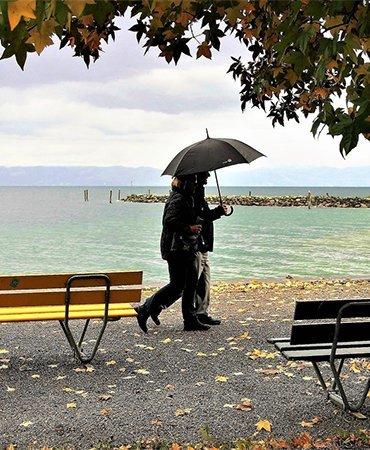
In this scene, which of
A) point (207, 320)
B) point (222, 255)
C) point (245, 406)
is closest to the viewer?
point (245, 406)

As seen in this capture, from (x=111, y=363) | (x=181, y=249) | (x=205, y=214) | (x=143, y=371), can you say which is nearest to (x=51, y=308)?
(x=111, y=363)

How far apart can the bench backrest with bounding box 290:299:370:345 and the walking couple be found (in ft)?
9.53

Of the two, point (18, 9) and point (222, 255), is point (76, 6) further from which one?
point (222, 255)

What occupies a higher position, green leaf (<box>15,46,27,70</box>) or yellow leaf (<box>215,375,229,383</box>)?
green leaf (<box>15,46,27,70</box>)

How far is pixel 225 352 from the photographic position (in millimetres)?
7254

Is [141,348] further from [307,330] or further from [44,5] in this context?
[44,5]

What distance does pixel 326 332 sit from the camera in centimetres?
514

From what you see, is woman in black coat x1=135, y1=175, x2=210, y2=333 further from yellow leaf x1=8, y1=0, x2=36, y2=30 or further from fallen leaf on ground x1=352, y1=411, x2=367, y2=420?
yellow leaf x1=8, y1=0, x2=36, y2=30

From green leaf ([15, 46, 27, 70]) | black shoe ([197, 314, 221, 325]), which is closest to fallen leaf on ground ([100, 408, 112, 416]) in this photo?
green leaf ([15, 46, 27, 70])

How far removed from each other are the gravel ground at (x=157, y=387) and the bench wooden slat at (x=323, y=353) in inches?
18.1

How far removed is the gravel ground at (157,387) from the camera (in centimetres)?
493

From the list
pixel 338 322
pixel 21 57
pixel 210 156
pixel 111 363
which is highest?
pixel 21 57

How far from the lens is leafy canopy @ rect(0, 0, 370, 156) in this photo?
2.88 metres

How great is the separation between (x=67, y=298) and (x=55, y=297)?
22 centimetres
